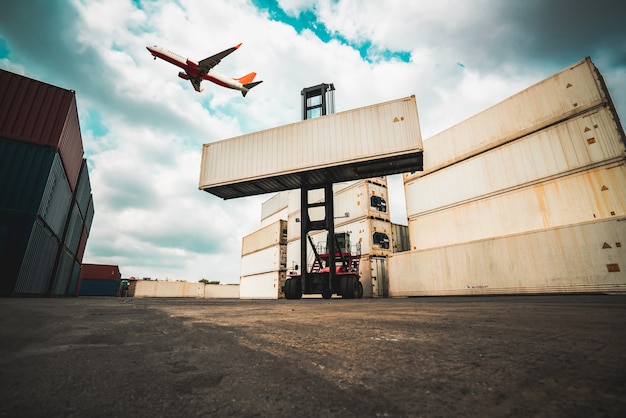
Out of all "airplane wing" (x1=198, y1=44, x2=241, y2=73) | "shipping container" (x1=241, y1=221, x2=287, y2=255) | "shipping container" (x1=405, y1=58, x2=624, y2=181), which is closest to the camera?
"shipping container" (x1=405, y1=58, x2=624, y2=181)

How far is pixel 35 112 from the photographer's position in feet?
36.9

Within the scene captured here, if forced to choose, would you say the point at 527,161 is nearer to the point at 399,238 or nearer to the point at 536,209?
the point at 536,209

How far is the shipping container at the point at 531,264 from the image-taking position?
994cm

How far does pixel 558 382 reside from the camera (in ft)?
3.81

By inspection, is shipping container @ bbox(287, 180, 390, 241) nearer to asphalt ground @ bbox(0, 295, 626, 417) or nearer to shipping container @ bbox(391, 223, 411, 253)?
shipping container @ bbox(391, 223, 411, 253)

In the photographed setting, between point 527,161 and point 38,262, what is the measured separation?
22.5m

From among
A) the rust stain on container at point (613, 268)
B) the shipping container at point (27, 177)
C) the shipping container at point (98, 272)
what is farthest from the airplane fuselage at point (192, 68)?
the shipping container at point (98, 272)

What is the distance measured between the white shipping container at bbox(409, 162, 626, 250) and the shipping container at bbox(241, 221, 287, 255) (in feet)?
39.4

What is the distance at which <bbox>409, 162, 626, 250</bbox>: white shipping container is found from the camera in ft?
35.3

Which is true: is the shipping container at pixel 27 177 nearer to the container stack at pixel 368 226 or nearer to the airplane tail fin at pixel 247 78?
the container stack at pixel 368 226

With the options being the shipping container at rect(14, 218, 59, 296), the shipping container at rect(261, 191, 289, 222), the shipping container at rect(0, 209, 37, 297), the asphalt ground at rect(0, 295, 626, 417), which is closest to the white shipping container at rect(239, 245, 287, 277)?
the shipping container at rect(261, 191, 289, 222)

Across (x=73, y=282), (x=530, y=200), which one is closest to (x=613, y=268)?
(x=530, y=200)

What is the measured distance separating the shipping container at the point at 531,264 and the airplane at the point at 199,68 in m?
19.7

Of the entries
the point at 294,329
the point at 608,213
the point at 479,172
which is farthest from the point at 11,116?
the point at 608,213
